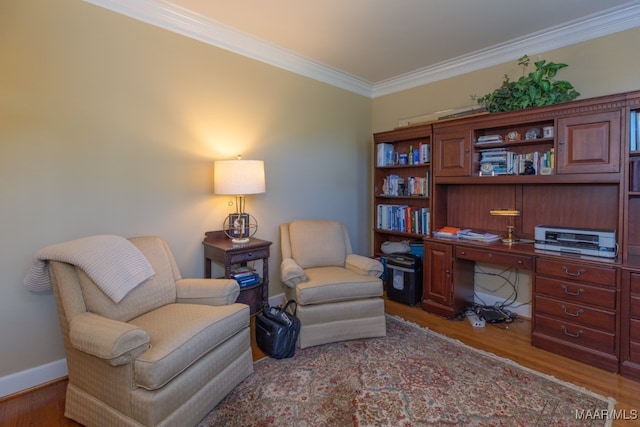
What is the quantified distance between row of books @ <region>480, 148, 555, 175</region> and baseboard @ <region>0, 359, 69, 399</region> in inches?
141

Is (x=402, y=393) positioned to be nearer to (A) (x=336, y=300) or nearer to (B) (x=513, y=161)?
(A) (x=336, y=300)

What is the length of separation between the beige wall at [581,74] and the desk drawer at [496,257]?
1.48 meters

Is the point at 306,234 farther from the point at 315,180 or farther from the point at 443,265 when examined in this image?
the point at 443,265

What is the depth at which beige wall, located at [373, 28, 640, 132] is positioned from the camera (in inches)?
96.7

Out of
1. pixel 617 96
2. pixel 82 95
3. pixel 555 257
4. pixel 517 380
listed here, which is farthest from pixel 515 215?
pixel 82 95

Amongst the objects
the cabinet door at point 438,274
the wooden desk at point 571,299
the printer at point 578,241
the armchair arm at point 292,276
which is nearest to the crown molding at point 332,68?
the printer at point 578,241

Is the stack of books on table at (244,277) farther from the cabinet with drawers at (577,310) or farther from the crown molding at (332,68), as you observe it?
the cabinet with drawers at (577,310)

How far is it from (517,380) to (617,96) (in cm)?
202

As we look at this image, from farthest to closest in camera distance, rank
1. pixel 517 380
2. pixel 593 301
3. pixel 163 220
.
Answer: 1. pixel 163 220
2. pixel 593 301
3. pixel 517 380

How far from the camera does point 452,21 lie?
258 cm

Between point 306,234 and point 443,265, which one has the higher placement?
point 306,234

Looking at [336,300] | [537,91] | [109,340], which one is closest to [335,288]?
[336,300]

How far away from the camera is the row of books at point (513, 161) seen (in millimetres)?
2629

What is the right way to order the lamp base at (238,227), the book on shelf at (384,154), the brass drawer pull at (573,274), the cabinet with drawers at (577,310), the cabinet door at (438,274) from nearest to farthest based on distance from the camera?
the cabinet with drawers at (577,310), the brass drawer pull at (573,274), the lamp base at (238,227), the cabinet door at (438,274), the book on shelf at (384,154)
